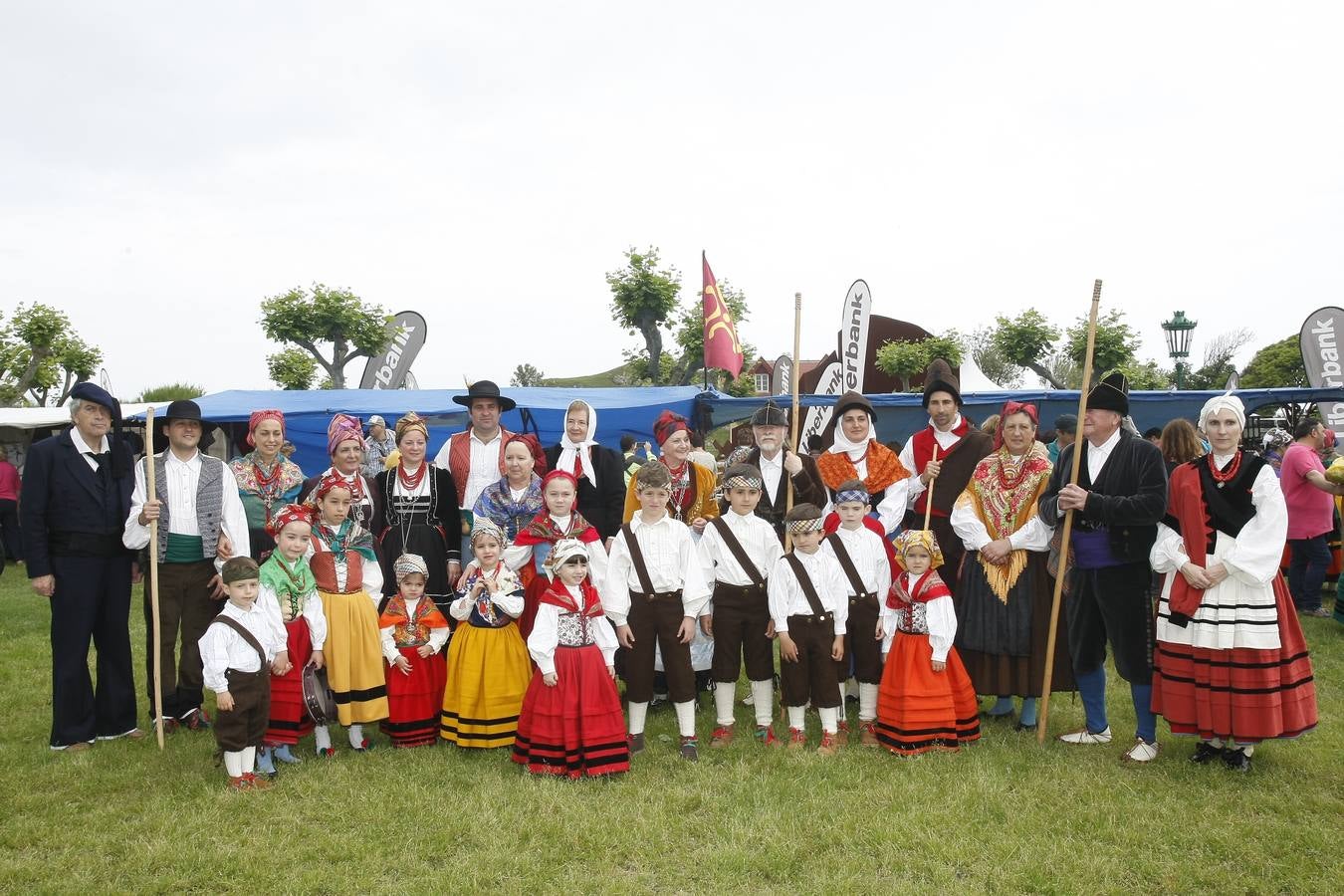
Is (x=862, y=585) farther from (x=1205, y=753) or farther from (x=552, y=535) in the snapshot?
(x=1205, y=753)

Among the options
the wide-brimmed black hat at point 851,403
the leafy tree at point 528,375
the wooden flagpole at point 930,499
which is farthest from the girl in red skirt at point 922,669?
the leafy tree at point 528,375

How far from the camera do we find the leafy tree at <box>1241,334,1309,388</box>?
35.3 m

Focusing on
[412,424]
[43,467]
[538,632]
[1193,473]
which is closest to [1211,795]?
[1193,473]

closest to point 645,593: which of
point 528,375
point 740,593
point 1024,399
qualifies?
point 740,593

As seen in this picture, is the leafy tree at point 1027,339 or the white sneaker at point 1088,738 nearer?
the white sneaker at point 1088,738

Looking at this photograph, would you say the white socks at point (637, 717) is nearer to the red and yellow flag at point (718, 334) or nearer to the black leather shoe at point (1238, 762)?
A: the black leather shoe at point (1238, 762)

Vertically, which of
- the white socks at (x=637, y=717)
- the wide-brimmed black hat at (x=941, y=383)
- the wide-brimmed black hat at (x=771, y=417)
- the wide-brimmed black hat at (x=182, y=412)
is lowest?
the white socks at (x=637, y=717)

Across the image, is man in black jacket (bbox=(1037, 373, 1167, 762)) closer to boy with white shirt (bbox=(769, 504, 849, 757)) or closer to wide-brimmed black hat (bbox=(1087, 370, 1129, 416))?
wide-brimmed black hat (bbox=(1087, 370, 1129, 416))

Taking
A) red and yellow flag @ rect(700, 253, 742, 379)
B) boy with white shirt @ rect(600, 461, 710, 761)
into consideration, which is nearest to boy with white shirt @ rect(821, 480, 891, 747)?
boy with white shirt @ rect(600, 461, 710, 761)

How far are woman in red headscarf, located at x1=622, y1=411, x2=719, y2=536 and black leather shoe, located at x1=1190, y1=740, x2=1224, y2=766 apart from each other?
2667 mm

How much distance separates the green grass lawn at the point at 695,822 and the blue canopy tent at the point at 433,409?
22.5ft

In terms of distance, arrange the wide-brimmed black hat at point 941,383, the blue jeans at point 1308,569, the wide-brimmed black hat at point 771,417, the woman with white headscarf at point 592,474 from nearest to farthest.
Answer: the wide-brimmed black hat at point 771,417 < the wide-brimmed black hat at point 941,383 < the woman with white headscarf at point 592,474 < the blue jeans at point 1308,569

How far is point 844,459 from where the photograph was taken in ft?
17.3

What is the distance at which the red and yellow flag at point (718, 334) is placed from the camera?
40.1ft
